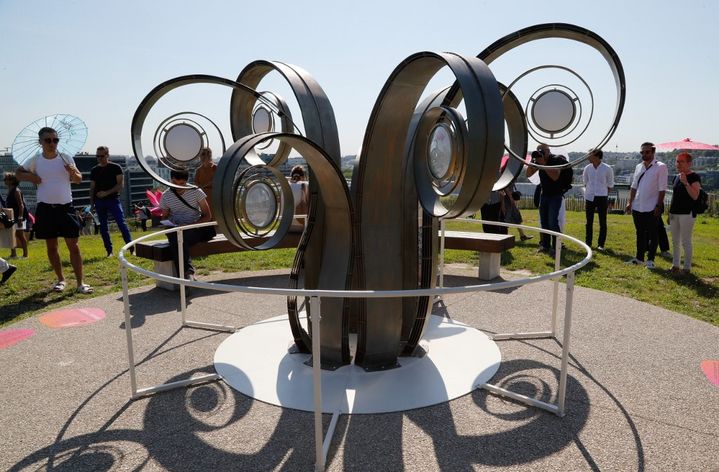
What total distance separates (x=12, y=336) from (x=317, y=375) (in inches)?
168

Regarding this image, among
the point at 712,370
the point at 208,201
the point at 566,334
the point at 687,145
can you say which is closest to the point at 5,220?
the point at 208,201

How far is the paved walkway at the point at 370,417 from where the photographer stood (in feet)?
10.6

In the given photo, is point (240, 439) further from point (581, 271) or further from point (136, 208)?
point (136, 208)

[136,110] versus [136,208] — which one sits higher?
[136,110]

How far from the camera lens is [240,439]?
3.46 m

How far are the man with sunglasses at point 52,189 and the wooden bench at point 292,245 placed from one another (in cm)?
96

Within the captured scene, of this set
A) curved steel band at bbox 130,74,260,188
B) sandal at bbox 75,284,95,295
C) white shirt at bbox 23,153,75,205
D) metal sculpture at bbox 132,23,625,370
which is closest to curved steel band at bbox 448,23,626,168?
metal sculpture at bbox 132,23,625,370

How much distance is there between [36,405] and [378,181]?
3262 mm

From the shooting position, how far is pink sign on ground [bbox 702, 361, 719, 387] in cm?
434

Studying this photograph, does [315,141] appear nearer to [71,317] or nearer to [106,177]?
[71,317]

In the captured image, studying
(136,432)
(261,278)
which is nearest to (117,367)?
(136,432)

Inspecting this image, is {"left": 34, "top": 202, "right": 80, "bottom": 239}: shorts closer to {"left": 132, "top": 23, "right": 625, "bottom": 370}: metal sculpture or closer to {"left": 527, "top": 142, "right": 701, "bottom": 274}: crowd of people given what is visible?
→ {"left": 132, "top": 23, "right": 625, "bottom": 370}: metal sculpture

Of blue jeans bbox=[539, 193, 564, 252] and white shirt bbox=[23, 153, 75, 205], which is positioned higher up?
white shirt bbox=[23, 153, 75, 205]

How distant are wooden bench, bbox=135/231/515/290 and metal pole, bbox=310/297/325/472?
418 centimetres
